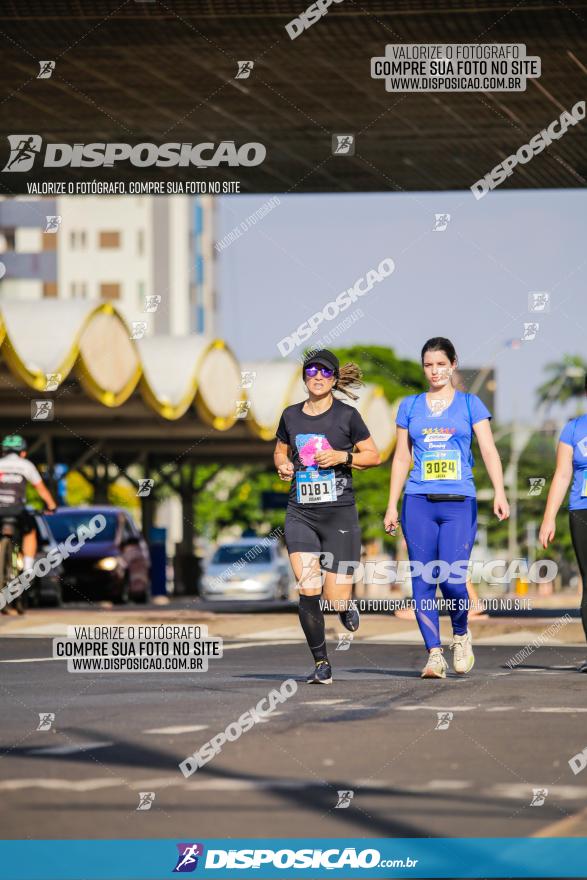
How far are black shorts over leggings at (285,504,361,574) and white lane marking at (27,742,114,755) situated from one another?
3251 mm

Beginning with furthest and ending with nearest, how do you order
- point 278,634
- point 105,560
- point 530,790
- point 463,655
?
point 105,560 < point 278,634 < point 463,655 < point 530,790

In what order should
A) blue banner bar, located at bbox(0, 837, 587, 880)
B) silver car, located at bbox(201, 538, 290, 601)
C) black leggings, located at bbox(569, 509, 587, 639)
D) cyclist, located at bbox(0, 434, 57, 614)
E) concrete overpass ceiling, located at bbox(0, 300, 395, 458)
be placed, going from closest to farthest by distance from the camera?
blue banner bar, located at bbox(0, 837, 587, 880) → black leggings, located at bbox(569, 509, 587, 639) → cyclist, located at bbox(0, 434, 57, 614) → concrete overpass ceiling, located at bbox(0, 300, 395, 458) → silver car, located at bbox(201, 538, 290, 601)

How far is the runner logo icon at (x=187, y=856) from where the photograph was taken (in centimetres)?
520

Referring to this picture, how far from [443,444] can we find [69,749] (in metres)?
4.15

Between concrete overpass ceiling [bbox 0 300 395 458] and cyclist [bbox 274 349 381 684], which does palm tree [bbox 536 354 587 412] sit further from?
cyclist [bbox 274 349 381 684]

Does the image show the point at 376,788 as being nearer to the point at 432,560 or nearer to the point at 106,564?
the point at 432,560

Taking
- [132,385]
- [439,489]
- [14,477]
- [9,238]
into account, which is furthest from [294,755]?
[9,238]

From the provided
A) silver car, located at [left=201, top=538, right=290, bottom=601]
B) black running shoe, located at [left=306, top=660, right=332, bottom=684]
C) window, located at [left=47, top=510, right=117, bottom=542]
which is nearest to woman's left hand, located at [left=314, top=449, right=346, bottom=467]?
black running shoe, located at [left=306, top=660, right=332, bottom=684]

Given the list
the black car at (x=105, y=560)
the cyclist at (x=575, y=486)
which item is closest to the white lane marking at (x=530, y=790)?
the cyclist at (x=575, y=486)

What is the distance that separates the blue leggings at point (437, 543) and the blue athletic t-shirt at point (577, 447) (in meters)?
0.97

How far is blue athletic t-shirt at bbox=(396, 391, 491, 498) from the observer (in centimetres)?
1141

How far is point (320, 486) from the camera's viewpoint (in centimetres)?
1111

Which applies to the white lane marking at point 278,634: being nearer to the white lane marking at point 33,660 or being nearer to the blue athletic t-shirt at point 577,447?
the white lane marking at point 33,660

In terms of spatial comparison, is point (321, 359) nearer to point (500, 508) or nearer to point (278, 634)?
point (500, 508)
